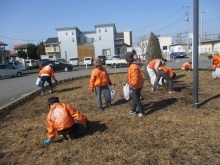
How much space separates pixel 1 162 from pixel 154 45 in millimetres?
8757

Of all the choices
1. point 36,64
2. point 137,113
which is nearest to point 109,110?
point 137,113

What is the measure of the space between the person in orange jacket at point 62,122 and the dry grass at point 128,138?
0.17 m

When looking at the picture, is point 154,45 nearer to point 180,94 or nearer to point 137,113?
point 180,94

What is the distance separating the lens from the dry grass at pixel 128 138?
384cm

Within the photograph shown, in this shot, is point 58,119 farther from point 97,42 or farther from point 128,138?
point 97,42

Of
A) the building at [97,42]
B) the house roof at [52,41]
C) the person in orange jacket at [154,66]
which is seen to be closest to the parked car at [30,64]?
the building at [97,42]

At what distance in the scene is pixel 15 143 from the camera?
191 inches

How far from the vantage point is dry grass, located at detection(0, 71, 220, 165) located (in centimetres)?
384

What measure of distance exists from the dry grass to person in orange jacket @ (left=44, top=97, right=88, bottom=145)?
17 cm

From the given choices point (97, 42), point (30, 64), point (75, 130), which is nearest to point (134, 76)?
point (75, 130)

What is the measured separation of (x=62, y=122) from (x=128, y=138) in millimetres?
1288

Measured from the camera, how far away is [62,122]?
176 inches

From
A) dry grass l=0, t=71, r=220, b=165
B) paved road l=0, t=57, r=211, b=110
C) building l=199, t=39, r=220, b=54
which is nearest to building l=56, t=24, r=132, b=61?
building l=199, t=39, r=220, b=54

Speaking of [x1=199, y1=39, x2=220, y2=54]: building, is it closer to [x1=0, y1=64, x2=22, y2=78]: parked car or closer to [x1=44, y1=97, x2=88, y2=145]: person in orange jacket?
[x1=0, y1=64, x2=22, y2=78]: parked car
